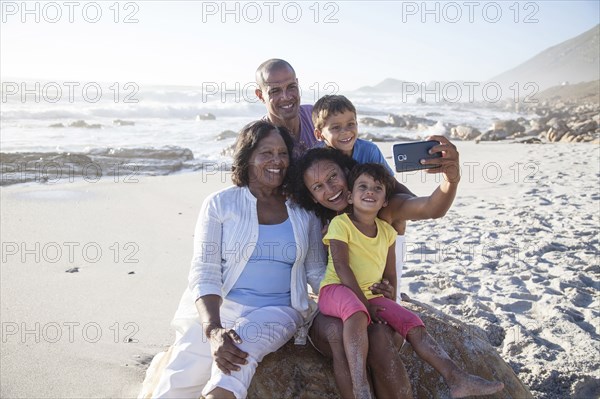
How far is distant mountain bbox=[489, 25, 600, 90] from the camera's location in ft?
244

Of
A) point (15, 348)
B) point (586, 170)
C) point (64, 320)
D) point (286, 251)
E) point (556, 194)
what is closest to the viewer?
point (286, 251)

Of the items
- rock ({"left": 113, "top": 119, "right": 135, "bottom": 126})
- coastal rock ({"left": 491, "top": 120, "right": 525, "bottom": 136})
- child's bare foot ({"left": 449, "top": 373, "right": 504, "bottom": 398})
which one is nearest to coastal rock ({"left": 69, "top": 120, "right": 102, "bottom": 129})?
rock ({"left": 113, "top": 119, "right": 135, "bottom": 126})

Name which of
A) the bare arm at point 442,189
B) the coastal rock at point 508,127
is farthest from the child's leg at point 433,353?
the coastal rock at point 508,127

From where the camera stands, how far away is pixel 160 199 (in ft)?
26.6

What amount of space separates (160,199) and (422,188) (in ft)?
13.1

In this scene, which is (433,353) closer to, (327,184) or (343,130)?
(327,184)

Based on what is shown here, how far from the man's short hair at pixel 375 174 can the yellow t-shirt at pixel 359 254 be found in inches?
9.4

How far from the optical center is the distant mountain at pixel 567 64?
74.5m

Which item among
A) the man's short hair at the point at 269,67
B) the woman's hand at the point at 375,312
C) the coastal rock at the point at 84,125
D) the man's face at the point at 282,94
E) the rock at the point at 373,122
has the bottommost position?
the woman's hand at the point at 375,312

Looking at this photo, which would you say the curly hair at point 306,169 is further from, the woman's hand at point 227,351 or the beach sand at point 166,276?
the beach sand at point 166,276

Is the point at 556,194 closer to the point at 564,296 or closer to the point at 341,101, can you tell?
the point at 564,296

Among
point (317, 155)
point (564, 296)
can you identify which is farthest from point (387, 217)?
point (564, 296)

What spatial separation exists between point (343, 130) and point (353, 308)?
3.92 ft

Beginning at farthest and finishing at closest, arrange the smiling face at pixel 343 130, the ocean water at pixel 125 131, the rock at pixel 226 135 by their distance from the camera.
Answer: the rock at pixel 226 135, the ocean water at pixel 125 131, the smiling face at pixel 343 130
